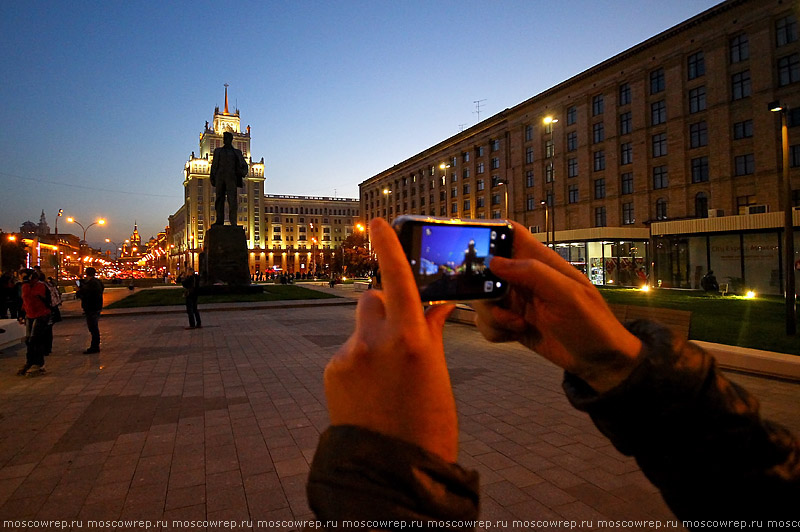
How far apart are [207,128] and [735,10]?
407ft

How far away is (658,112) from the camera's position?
41.8 m

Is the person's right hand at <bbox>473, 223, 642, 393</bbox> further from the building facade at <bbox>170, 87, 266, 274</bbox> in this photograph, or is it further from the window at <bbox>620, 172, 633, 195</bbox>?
the building facade at <bbox>170, 87, 266, 274</bbox>

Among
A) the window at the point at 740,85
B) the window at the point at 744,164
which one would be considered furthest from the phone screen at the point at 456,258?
the window at the point at 740,85

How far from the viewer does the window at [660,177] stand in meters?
40.9

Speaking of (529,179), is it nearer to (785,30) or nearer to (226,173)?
(785,30)

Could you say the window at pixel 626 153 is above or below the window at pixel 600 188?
above

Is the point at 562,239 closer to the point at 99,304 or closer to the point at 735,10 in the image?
the point at 735,10

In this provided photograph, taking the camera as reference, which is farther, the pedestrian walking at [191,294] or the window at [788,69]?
the window at [788,69]

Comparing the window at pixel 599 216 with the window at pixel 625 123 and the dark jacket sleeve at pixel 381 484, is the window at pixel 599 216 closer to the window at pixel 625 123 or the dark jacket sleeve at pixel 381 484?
the window at pixel 625 123

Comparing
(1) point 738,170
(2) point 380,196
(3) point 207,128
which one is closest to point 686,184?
(1) point 738,170

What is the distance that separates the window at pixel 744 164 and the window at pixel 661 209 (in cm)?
636

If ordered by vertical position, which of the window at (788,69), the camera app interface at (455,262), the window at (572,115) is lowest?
the camera app interface at (455,262)

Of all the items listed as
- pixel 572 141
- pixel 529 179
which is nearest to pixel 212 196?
pixel 529 179

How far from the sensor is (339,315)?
18.9m
